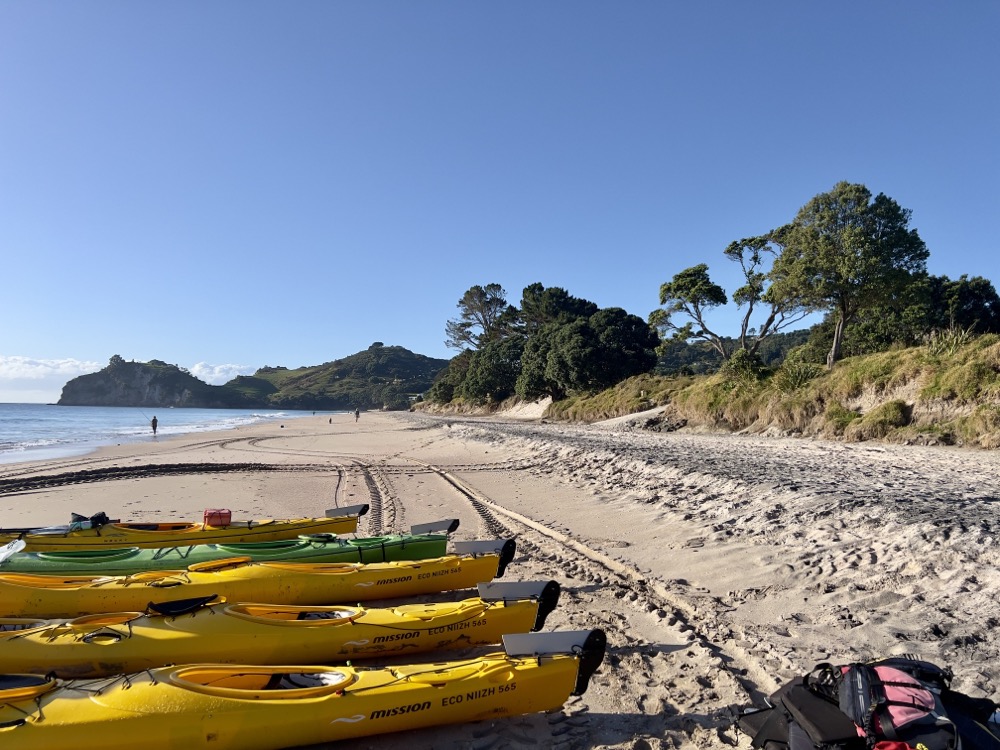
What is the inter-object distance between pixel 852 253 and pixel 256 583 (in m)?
22.9

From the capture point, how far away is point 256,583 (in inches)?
180

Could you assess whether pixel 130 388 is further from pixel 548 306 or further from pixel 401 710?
pixel 401 710

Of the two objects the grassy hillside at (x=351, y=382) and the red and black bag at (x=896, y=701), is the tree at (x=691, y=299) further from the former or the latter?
the grassy hillside at (x=351, y=382)

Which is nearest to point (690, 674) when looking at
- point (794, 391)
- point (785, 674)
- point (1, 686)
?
point (785, 674)

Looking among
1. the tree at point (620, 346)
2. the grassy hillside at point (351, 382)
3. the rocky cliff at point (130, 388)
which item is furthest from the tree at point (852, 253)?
the rocky cliff at point (130, 388)

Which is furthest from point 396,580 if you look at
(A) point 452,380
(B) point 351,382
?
(B) point 351,382

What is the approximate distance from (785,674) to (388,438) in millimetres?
23567

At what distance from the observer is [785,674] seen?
354 centimetres

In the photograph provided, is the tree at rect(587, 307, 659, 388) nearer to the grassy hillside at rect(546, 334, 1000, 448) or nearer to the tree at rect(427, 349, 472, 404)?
the grassy hillside at rect(546, 334, 1000, 448)

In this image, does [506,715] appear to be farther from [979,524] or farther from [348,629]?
[979,524]

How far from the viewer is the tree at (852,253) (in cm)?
2036

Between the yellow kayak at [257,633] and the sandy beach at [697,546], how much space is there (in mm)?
711

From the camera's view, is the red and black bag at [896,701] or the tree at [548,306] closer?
the red and black bag at [896,701]

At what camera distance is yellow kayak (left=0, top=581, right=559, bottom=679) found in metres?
3.30
